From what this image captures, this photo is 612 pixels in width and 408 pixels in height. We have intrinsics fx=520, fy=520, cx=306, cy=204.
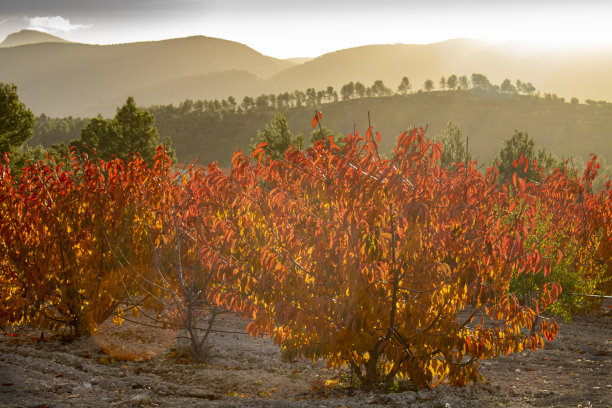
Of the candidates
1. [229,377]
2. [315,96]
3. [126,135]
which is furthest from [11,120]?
[315,96]

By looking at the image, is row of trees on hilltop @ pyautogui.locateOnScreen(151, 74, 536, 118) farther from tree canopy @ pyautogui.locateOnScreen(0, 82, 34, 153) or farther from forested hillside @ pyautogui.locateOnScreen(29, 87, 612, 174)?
tree canopy @ pyautogui.locateOnScreen(0, 82, 34, 153)

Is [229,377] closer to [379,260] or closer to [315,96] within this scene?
[379,260]

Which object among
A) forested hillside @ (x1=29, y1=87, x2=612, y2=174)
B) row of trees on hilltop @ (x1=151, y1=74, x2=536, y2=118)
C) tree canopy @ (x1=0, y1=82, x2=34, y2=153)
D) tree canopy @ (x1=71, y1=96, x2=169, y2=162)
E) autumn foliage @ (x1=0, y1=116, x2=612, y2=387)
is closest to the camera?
autumn foliage @ (x1=0, y1=116, x2=612, y2=387)

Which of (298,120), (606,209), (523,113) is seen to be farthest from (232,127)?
(606,209)

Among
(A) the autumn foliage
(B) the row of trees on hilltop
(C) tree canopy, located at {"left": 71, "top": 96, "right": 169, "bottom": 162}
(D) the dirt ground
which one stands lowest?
(D) the dirt ground

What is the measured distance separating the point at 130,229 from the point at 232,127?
10727 centimetres

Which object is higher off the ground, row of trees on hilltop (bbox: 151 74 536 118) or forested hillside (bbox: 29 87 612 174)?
row of trees on hilltop (bbox: 151 74 536 118)

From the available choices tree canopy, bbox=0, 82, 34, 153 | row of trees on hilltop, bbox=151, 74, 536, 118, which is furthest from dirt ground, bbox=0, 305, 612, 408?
row of trees on hilltop, bbox=151, 74, 536, 118

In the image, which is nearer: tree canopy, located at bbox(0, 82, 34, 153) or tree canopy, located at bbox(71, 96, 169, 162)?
tree canopy, located at bbox(0, 82, 34, 153)

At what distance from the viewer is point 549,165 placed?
129ft

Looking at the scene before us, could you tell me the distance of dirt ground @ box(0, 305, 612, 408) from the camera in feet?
16.3

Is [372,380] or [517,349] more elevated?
[517,349]

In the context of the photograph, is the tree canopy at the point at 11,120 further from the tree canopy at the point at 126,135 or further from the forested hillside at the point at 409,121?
the forested hillside at the point at 409,121

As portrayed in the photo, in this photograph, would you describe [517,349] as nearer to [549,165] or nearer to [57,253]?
[57,253]
